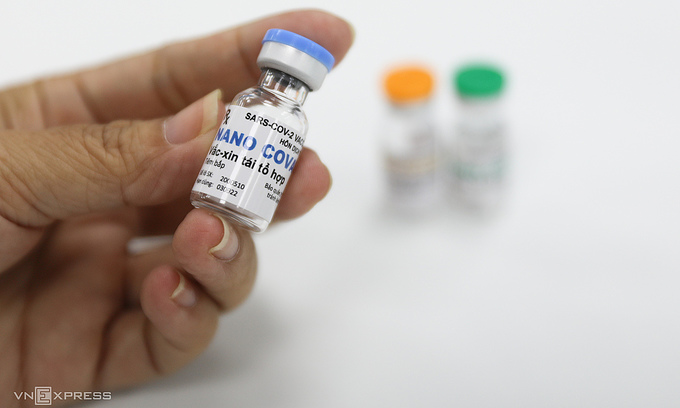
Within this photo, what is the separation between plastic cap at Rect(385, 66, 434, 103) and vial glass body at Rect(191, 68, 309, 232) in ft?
2.07

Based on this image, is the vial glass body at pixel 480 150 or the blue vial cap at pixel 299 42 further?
the vial glass body at pixel 480 150

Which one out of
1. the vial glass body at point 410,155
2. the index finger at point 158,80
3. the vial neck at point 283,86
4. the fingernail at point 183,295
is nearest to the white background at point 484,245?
the vial glass body at point 410,155

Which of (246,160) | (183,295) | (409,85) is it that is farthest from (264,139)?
(409,85)

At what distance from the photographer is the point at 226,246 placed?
39.4 inches

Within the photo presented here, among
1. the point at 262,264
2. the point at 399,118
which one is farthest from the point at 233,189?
the point at 399,118

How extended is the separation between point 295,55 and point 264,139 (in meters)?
0.14

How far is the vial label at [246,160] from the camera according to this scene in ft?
3.02

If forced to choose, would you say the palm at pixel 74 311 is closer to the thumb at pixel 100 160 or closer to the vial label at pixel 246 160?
the thumb at pixel 100 160

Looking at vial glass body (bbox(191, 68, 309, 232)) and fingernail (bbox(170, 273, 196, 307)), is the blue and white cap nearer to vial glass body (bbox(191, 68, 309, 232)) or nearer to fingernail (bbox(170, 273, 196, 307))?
vial glass body (bbox(191, 68, 309, 232))

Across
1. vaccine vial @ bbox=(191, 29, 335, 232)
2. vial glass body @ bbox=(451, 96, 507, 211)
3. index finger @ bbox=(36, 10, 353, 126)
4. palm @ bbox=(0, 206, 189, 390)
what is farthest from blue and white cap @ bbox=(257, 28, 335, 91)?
vial glass body @ bbox=(451, 96, 507, 211)

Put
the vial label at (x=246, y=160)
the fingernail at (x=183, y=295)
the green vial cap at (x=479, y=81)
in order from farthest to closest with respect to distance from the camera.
→ 1. the green vial cap at (x=479, y=81)
2. the fingernail at (x=183, y=295)
3. the vial label at (x=246, y=160)

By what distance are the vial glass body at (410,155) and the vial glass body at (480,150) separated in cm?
8

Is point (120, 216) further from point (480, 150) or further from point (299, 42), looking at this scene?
point (480, 150)

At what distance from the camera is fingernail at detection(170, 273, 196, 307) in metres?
1.09
